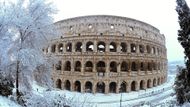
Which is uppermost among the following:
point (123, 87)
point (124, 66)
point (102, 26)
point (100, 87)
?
point (102, 26)

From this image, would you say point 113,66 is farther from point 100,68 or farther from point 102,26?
point 102,26

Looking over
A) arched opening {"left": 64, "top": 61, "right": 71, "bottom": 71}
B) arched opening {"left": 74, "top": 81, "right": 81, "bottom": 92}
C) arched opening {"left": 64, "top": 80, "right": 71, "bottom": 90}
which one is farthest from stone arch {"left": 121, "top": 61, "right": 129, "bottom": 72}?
arched opening {"left": 64, "top": 80, "right": 71, "bottom": 90}

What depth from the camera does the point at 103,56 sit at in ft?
128

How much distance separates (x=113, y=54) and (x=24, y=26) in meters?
21.6

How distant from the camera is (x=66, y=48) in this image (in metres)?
42.0

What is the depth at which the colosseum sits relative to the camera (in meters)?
38.9

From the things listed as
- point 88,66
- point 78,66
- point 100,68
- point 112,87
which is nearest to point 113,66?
point 100,68

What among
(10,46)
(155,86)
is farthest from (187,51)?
(155,86)

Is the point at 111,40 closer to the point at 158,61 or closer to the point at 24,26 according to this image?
the point at 158,61

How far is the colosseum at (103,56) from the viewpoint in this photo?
1533 inches

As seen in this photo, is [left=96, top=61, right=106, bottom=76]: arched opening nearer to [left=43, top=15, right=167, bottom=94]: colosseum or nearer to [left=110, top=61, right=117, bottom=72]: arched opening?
[left=43, top=15, right=167, bottom=94]: colosseum

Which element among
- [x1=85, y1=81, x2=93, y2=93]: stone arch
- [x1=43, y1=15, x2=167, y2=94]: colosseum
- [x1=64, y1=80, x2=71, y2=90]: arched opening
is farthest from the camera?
[x1=64, y1=80, x2=71, y2=90]: arched opening

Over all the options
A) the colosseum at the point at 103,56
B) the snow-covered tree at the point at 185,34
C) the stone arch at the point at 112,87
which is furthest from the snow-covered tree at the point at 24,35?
the stone arch at the point at 112,87

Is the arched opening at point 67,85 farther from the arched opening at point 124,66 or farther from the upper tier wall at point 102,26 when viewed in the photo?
the arched opening at point 124,66
